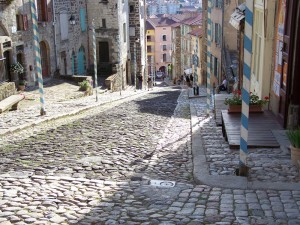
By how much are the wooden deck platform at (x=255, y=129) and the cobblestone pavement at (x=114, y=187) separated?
1.34 feet

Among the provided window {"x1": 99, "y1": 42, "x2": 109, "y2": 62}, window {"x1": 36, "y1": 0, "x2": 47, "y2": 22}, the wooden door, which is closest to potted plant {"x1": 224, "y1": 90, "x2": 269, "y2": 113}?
the wooden door

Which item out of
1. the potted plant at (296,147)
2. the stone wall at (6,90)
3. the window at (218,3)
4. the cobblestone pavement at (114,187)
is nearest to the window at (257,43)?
the cobblestone pavement at (114,187)

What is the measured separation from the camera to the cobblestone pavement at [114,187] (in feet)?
15.1

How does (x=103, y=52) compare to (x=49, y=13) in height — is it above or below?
below

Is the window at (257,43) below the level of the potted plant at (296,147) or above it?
above

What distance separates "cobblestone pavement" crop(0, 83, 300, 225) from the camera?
15.1ft

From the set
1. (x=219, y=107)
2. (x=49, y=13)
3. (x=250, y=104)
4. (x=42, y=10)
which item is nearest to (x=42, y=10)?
(x=42, y=10)

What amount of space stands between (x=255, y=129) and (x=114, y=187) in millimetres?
3933

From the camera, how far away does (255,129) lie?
848 cm

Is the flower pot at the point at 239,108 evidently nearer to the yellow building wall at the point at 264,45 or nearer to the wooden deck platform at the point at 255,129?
the wooden deck platform at the point at 255,129

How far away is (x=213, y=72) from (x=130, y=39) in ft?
34.1

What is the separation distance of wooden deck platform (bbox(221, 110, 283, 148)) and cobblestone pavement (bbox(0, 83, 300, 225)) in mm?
409

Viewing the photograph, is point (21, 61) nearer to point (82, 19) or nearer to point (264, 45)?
point (82, 19)

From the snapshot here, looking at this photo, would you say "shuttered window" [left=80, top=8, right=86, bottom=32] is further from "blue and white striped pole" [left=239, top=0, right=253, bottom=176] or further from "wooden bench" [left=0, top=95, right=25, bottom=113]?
"blue and white striped pole" [left=239, top=0, right=253, bottom=176]
